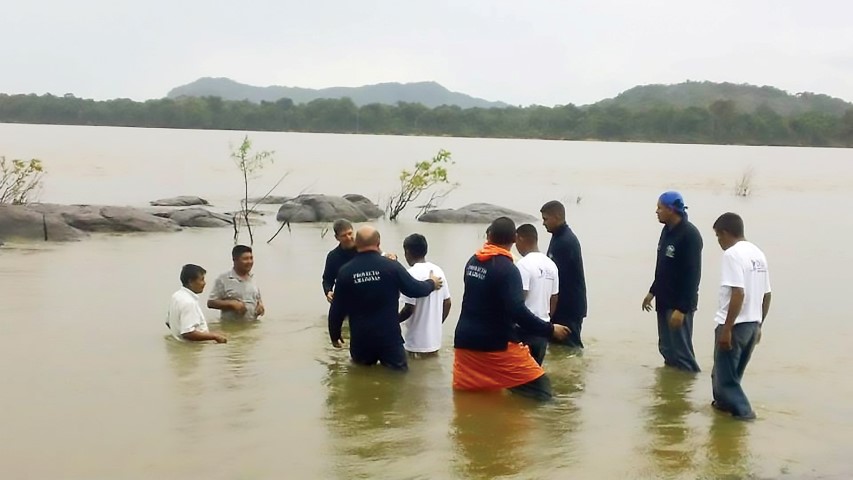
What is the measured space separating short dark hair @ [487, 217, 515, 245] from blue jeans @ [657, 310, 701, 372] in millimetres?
2112

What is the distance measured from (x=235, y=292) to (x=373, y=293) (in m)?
3.00

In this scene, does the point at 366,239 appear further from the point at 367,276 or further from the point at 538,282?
the point at 538,282

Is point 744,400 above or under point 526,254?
under

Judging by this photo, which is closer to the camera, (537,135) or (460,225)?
(460,225)

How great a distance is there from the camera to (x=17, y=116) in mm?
108250

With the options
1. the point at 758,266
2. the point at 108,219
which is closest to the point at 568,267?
the point at 758,266

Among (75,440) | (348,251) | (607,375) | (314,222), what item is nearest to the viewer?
(75,440)

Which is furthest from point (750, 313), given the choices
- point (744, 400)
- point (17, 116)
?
point (17, 116)

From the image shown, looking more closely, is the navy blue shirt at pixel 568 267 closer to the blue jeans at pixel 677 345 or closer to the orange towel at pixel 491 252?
the blue jeans at pixel 677 345

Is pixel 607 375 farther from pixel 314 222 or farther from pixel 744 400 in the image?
pixel 314 222

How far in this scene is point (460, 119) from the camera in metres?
101

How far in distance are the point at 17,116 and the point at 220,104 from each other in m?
24.0

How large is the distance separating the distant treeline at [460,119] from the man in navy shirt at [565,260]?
287 ft

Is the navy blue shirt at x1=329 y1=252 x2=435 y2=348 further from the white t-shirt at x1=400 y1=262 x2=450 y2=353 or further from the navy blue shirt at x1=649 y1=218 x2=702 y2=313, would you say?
the navy blue shirt at x1=649 y1=218 x2=702 y2=313
